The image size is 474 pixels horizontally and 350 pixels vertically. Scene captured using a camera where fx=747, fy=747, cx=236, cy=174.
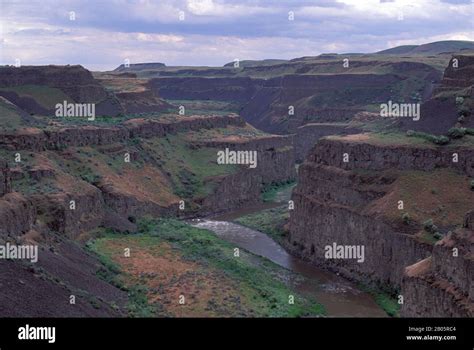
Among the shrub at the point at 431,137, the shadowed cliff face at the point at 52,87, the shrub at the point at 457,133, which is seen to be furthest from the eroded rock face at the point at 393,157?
the shadowed cliff face at the point at 52,87

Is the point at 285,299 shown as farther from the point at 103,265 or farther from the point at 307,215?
the point at 307,215

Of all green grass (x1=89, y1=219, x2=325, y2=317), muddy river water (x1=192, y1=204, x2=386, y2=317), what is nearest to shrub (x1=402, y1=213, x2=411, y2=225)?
muddy river water (x1=192, y1=204, x2=386, y2=317)

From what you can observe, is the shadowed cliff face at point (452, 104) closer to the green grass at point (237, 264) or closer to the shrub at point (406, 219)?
the shrub at point (406, 219)

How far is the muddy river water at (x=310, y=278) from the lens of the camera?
2016 inches

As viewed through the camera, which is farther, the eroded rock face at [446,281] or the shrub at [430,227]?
the shrub at [430,227]

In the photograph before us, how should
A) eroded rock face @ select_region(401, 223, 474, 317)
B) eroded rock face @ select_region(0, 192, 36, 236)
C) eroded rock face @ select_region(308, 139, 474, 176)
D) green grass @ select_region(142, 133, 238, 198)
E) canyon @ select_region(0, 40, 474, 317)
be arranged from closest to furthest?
eroded rock face @ select_region(401, 223, 474, 317) → canyon @ select_region(0, 40, 474, 317) → eroded rock face @ select_region(0, 192, 36, 236) → eroded rock face @ select_region(308, 139, 474, 176) → green grass @ select_region(142, 133, 238, 198)

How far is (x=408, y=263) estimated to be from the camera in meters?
51.1

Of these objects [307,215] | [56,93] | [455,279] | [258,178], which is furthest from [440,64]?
[455,279]

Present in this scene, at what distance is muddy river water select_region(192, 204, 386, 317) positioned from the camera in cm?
5122

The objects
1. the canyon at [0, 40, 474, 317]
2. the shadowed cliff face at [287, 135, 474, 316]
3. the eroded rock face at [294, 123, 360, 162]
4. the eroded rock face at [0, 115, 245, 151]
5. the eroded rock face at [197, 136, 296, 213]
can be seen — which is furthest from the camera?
the eroded rock face at [294, 123, 360, 162]

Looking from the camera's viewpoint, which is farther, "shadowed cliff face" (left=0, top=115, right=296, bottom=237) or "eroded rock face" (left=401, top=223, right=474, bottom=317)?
"shadowed cliff face" (left=0, top=115, right=296, bottom=237)

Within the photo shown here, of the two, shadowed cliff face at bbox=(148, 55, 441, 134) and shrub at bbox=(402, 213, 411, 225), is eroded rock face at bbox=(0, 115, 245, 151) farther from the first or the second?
shrub at bbox=(402, 213, 411, 225)

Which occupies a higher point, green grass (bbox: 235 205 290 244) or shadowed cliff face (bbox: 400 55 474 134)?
shadowed cliff face (bbox: 400 55 474 134)

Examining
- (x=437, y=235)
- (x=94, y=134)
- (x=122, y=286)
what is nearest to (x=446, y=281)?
(x=437, y=235)
